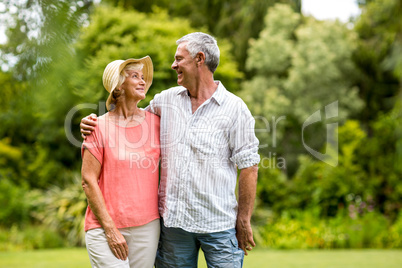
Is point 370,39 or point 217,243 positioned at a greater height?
point 370,39

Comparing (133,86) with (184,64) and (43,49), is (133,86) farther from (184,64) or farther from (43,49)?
(43,49)

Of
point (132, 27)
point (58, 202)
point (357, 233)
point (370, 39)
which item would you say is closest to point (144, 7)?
point (132, 27)

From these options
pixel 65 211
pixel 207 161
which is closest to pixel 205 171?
pixel 207 161

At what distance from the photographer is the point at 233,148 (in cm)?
221

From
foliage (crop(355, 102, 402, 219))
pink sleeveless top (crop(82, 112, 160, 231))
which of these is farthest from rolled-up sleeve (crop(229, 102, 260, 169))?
foliage (crop(355, 102, 402, 219))

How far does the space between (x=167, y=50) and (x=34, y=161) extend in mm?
4372

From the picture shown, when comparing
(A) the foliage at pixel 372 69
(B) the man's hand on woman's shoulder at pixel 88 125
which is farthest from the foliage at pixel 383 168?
(B) the man's hand on woman's shoulder at pixel 88 125

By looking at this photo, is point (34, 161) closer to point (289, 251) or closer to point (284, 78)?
point (289, 251)

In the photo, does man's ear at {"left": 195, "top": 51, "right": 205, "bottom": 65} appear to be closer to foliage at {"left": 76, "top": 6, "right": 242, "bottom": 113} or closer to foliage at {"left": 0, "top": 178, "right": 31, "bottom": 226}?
foliage at {"left": 76, "top": 6, "right": 242, "bottom": 113}

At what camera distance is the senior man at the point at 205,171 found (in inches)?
85.6

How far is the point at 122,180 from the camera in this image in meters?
2.10

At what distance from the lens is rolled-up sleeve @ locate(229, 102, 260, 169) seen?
2164 mm

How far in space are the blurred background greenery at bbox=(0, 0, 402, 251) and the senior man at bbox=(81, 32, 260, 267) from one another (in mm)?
529

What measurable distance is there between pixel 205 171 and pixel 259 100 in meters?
9.37
